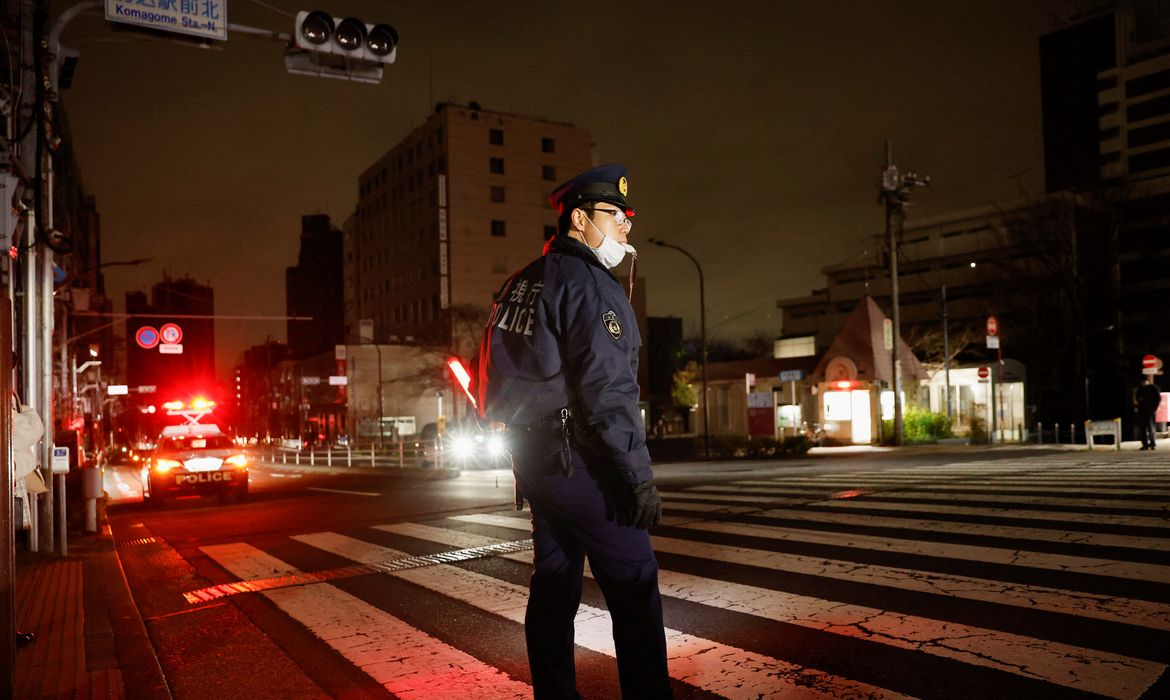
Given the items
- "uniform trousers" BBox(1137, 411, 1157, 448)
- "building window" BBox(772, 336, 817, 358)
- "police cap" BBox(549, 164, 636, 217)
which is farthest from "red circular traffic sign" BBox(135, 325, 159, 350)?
"building window" BBox(772, 336, 817, 358)

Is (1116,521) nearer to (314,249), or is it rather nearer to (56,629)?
(56,629)

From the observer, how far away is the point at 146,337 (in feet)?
107

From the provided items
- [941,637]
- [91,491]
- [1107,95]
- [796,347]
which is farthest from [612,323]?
[1107,95]

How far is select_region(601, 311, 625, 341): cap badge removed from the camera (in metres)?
2.82

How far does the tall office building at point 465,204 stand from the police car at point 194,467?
5724cm

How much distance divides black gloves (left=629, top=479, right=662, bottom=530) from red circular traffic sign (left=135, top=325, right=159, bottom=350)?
3403 centimetres

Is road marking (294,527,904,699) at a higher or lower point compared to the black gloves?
lower

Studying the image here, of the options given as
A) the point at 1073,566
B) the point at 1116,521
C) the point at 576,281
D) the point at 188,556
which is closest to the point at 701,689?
the point at 576,281

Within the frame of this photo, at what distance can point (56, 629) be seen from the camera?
17.7 ft

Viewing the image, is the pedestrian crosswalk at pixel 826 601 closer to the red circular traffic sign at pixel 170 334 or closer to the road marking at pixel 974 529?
the road marking at pixel 974 529

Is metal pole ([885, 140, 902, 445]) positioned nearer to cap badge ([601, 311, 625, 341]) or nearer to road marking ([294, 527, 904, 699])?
road marking ([294, 527, 904, 699])

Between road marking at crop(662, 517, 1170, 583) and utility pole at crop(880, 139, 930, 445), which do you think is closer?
road marking at crop(662, 517, 1170, 583)

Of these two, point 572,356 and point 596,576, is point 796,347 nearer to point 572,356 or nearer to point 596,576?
point 596,576

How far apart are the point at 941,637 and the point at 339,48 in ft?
28.1
